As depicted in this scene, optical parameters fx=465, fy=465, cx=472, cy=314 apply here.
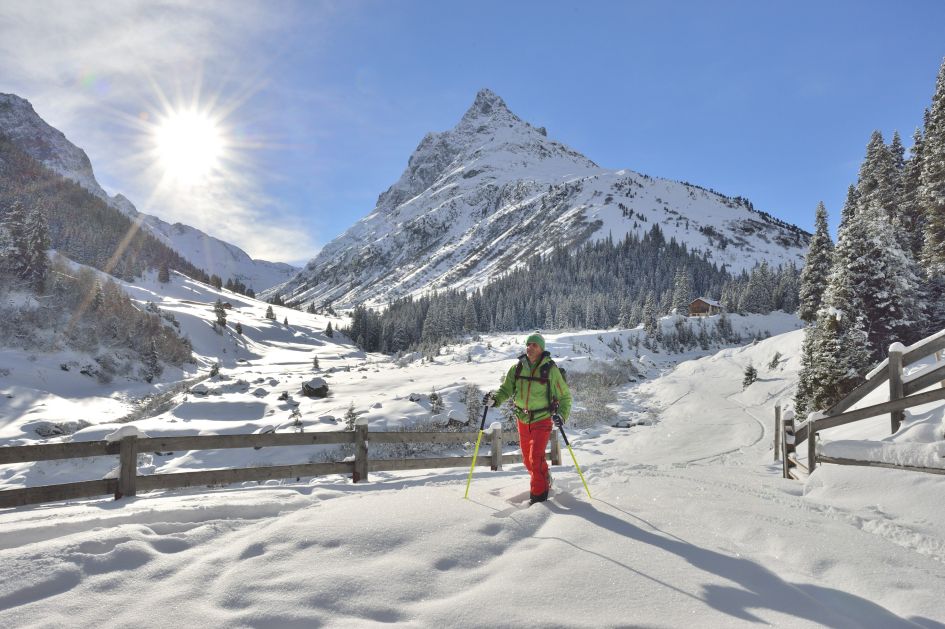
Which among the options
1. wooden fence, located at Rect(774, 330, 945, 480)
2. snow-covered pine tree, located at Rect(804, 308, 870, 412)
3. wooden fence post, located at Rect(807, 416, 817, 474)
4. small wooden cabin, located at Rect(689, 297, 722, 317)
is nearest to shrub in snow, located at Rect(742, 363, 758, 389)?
snow-covered pine tree, located at Rect(804, 308, 870, 412)

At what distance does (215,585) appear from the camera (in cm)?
356

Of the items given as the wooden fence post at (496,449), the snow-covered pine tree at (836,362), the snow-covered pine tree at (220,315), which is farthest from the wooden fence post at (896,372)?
the snow-covered pine tree at (220,315)

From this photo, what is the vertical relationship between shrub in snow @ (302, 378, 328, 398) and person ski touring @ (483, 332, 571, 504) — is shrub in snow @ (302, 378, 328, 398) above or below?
below

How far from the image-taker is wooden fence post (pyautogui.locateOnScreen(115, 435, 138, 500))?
6660 millimetres

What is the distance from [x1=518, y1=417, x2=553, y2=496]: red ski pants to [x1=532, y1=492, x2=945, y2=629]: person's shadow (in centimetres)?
185

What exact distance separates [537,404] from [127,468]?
19.6ft

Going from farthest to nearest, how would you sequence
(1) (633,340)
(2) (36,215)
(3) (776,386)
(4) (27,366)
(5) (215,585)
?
1. (1) (633,340)
2. (2) (36,215)
3. (4) (27,366)
4. (3) (776,386)
5. (5) (215,585)

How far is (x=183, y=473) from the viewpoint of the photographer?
7199 millimetres

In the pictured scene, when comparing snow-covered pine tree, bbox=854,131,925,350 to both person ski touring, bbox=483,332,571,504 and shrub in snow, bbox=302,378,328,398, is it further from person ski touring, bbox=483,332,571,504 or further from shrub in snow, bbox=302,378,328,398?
shrub in snow, bbox=302,378,328,398

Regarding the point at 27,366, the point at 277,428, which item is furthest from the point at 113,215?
the point at 277,428

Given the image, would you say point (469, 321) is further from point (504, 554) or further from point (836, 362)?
point (504, 554)

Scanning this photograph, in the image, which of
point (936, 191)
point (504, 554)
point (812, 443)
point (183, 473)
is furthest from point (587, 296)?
point (504, 554)

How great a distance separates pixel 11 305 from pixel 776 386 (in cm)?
6515

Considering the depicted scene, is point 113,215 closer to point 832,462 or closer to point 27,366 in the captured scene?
point 27,366
